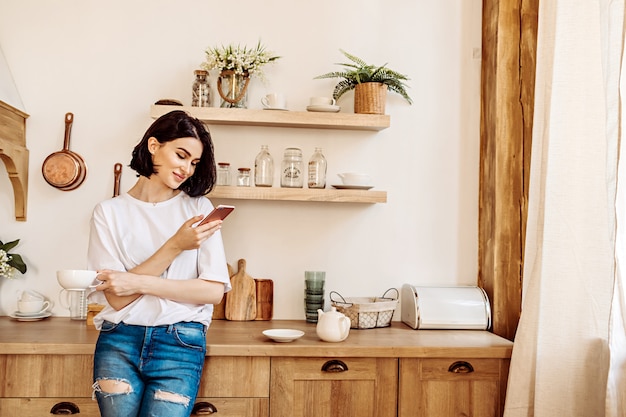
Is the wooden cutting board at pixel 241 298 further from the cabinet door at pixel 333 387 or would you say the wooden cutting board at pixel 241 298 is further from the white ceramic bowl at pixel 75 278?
the white ceramic bowl at pixel 75 278

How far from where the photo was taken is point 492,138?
9.37 feet

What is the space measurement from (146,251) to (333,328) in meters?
0.75

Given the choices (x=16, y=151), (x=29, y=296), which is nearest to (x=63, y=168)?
(x=16, y=151)

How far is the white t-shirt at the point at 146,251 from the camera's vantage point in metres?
2.06

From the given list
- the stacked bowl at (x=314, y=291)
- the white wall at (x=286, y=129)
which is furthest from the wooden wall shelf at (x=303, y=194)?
the stacked bowl at (x=314, y=291)

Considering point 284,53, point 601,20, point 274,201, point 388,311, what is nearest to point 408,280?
point 388,311

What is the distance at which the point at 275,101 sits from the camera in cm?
273

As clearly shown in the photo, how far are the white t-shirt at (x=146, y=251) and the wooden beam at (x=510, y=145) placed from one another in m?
1.31

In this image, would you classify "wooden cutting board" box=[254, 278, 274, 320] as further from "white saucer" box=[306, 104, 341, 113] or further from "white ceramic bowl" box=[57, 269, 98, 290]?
"white ceramic bowl" box=[57, 269, 98, 290]

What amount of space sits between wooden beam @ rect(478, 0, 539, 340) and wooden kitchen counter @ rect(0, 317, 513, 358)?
27cm

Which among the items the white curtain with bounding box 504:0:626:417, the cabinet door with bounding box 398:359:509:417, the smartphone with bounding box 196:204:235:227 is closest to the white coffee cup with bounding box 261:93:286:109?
the smartphone with bounding box 196:204:235:227

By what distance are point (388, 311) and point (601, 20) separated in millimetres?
1421

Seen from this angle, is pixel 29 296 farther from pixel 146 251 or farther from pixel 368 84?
pixel 368 84

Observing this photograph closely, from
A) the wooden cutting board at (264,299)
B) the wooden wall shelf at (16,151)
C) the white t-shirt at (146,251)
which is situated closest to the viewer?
the white t-shirt at (146,251)
